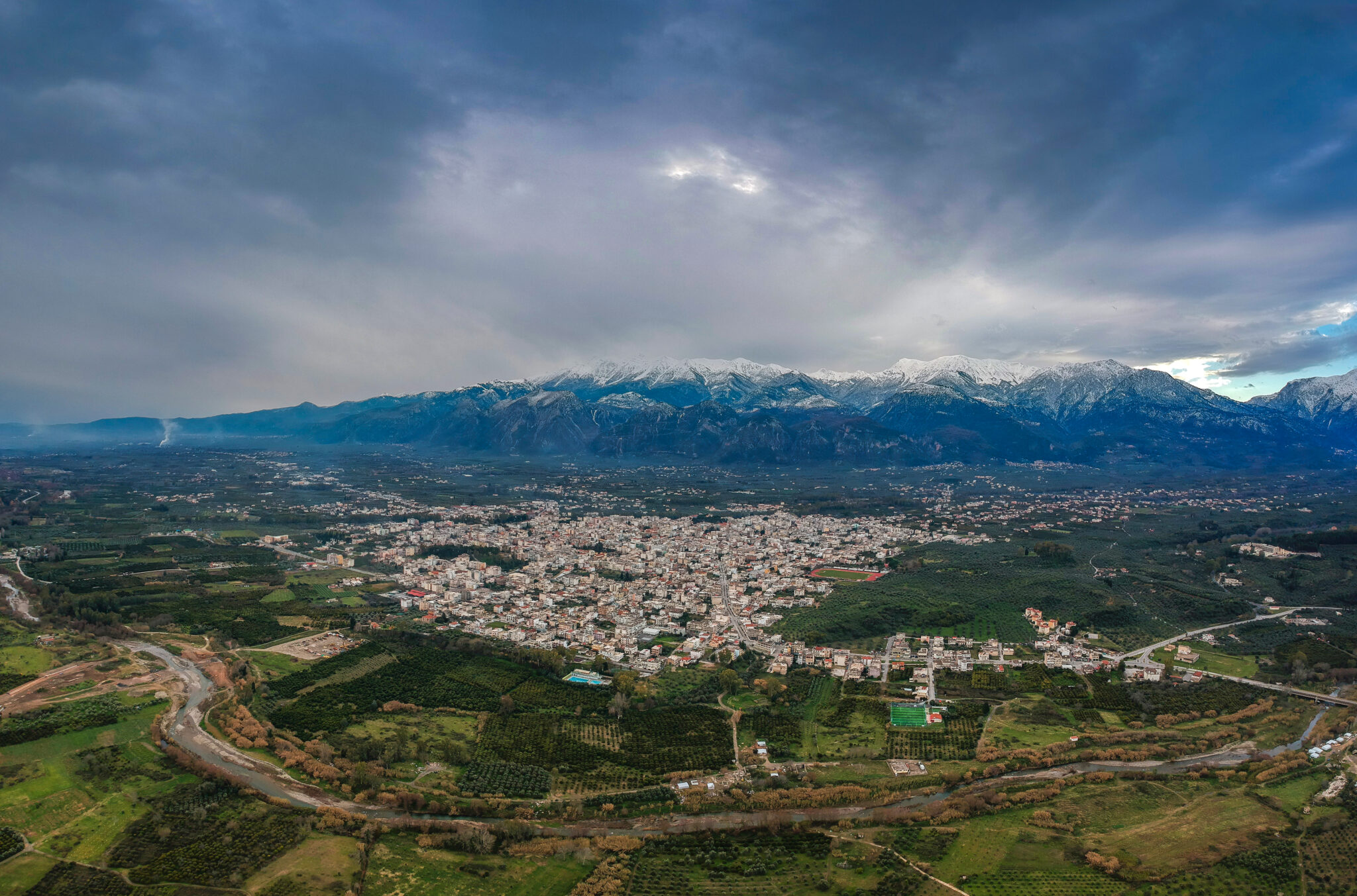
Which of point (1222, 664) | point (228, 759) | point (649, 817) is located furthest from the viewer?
point (1222, 664)

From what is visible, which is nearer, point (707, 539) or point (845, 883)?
point (845, 883)

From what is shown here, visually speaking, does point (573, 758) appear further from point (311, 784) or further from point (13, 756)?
point (13, 756)

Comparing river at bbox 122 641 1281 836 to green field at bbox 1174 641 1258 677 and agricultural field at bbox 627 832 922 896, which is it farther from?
green field at bbox 1174 641 1258 677

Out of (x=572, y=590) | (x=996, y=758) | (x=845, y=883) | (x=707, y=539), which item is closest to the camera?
(x=845, y=883)

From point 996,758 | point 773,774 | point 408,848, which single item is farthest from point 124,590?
point 996,758

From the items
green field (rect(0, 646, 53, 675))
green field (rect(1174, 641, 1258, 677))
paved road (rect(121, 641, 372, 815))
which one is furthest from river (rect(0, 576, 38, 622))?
green field (rect(1174, 641, 1258, 677))

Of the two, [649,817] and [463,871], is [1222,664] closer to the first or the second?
[649,817]

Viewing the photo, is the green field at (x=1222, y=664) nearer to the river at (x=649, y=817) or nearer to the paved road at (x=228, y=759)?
the river at (x=649, y=817)

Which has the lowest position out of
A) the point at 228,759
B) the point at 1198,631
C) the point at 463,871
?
the point at 463,871

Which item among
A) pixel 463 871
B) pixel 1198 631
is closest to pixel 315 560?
pixel 463 871

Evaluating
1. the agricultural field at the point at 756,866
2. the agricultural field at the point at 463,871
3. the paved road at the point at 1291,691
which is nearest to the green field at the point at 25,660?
the agricultural field at the point at 463,871

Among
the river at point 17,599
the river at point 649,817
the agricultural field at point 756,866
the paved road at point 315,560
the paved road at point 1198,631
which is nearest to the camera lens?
the agricultural field at point 756,866
